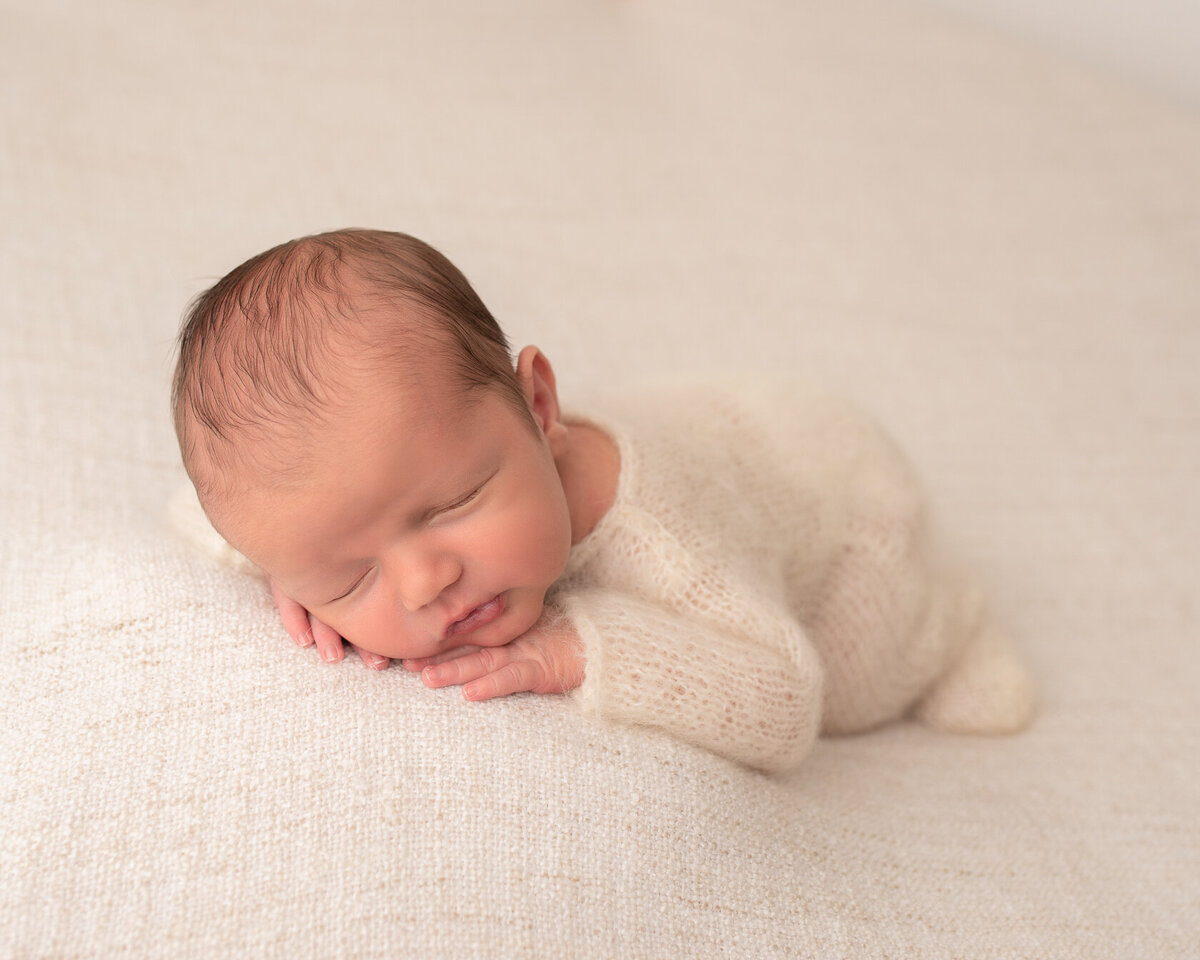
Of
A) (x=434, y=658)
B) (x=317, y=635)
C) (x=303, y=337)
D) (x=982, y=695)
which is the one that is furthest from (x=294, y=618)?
(x=982, y=695)

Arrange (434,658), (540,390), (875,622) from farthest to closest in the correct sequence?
(875,622)
(540,390)
(434,658)

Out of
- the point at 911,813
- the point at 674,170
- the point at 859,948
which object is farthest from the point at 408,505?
the point at 674,170

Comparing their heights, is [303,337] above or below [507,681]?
above

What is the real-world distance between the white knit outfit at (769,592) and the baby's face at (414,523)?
113mm

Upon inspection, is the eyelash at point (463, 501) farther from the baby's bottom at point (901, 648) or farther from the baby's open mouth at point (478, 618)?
the baby's bottom at point (901, 648)

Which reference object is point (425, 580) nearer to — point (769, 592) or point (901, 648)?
point (769, 592)

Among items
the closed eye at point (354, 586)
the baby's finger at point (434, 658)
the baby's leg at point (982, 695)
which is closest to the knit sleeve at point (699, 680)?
the baby's finger at point (434, 658)

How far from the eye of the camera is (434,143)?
2.03 meters

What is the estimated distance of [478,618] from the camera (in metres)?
1.04

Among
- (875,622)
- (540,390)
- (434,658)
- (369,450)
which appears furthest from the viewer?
(875,622)

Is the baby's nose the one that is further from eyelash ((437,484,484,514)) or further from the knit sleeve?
the knit sleeve

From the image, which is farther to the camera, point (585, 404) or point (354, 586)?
point (585, 404)

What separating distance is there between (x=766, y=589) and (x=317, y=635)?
493 millimetres

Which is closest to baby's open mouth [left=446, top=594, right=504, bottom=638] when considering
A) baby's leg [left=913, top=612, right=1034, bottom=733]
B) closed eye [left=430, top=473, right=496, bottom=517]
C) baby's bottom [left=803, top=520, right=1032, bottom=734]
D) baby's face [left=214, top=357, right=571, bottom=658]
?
baby's face [left=214, top=357, right=571, bottom=658]
